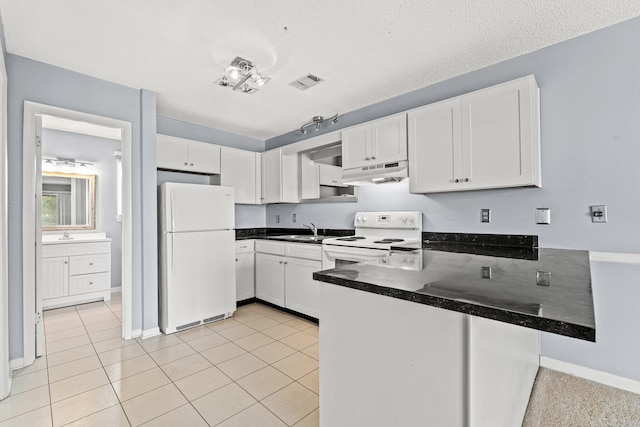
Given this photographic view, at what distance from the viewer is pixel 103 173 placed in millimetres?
4586

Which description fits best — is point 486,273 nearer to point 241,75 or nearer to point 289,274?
point 241,75

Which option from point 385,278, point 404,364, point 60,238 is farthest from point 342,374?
point 60,238

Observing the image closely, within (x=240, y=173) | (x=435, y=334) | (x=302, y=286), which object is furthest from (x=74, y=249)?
(x=435, y=334)

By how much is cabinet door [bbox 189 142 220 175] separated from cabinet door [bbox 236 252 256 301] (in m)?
1.18

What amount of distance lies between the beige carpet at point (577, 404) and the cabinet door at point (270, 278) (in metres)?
2.53

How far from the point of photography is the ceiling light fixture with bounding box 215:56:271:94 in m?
2.41

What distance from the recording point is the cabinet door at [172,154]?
3443mm

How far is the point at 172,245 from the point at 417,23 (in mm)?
2901

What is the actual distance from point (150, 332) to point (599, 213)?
3.88m

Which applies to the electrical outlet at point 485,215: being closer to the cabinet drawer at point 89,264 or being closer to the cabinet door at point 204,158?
the cabinet door at point 204,158

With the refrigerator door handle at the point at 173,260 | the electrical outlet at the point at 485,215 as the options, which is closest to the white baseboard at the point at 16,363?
the refrigerator door handle at the point at 173,260

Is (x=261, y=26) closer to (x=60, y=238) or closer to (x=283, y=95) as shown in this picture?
(x=283, y=95)

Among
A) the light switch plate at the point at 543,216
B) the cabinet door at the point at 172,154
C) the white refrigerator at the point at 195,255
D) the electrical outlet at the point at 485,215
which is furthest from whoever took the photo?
the cabinet door at the point at 172,154

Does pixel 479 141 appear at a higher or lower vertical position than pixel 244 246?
higher
